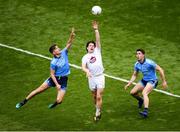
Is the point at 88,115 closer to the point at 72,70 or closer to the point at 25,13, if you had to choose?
the point at 72,70

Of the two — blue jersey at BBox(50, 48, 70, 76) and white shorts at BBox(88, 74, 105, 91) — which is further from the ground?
blue jersey at BBox(50, 48, 70, 76)

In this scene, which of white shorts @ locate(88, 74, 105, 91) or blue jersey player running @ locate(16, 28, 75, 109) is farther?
blue jersey player running @ locate(16, 28, 75, 109)

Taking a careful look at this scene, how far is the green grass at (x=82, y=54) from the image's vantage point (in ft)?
57.6

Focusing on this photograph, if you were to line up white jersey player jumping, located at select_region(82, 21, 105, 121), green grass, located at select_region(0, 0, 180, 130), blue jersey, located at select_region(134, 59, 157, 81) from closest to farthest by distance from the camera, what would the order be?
1. white jersey player jumping, located at select_region(82, 21, 105, 121)
2. blue jersey, located at select_region(134, 59, 157, 81)
3. green grass, located at select_region(0, 0, 180, 130)

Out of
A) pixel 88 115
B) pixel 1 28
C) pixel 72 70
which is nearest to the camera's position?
pixel 88 115

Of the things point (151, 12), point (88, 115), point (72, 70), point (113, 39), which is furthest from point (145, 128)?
point (151, 12)

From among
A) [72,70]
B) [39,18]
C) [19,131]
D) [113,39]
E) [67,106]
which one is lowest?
[19,131]

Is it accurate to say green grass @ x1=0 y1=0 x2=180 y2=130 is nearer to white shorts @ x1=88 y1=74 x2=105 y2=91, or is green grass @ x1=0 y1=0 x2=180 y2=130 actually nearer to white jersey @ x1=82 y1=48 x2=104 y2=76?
white shorts @ x1=88 y1=74 x2=105 y2=91

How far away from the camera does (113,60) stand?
21.8m

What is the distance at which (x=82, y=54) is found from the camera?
22531mm

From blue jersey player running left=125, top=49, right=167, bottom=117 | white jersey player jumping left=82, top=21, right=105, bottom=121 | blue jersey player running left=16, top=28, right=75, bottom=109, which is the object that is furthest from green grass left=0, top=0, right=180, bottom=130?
blue jersey player running left=16, top=28, right=75, bottom=109

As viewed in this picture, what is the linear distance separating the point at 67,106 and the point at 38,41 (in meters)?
5.82

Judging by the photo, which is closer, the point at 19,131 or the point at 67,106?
the point at 19,131

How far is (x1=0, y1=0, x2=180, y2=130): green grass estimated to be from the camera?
1755cm
